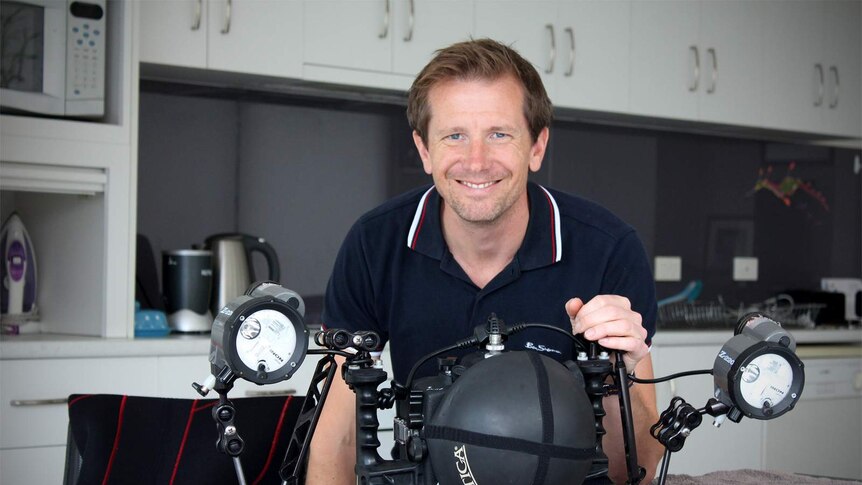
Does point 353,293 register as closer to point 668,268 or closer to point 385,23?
point 385,23

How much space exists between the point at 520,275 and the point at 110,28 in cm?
164

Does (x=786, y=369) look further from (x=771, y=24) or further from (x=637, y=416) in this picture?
(x=771, y=24)

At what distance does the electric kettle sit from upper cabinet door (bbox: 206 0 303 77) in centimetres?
51

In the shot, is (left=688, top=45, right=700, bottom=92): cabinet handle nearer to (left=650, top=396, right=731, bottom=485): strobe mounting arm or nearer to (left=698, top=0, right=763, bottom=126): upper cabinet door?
(left=698, top=0, right=763, bottom=126): upper cabinet door

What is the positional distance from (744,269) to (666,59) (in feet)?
3.37

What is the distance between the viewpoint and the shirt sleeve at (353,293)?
1686 mm

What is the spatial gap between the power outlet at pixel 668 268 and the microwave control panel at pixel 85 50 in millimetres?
2275

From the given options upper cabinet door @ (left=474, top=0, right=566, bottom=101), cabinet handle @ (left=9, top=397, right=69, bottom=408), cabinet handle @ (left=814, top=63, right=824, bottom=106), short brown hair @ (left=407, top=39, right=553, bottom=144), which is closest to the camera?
short brown hair @ (left=407, top=39, right=553, bottom=144)

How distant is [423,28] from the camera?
10.5ft

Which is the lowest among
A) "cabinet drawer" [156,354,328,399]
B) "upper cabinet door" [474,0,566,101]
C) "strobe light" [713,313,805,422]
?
"cabinet drawer" [156,354,328,399]

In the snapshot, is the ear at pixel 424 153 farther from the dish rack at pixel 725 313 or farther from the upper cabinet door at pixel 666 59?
the dish rack at pixel 725 313

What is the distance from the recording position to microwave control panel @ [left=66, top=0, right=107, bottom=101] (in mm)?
2668

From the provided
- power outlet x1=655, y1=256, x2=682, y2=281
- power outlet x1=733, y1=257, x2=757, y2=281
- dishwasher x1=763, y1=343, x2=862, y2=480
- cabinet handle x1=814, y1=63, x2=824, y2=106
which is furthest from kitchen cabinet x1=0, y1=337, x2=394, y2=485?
cabinet handle x1=814, y1=63, x2=824, y2=106

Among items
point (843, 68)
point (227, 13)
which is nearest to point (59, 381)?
point (227, 13)
